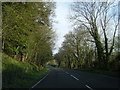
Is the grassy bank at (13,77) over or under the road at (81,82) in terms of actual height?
over

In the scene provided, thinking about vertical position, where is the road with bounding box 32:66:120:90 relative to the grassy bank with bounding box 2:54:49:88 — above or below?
below

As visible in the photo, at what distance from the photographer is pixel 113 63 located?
121 feet

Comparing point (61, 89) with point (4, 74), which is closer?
point (61, 89)

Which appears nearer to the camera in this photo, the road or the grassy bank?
the grassy bank

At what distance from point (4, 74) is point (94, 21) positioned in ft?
86.7

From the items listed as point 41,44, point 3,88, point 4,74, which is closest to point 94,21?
point 41,44

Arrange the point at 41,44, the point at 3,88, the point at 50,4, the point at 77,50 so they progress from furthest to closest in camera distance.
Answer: the point at 77,50 → the point at 41,44 → the point at 50,4 → the point at 3,88

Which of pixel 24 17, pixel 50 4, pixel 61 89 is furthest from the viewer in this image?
pixel 50 4

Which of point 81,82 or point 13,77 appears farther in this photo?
point 81,82

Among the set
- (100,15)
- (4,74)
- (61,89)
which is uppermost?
(100,15)

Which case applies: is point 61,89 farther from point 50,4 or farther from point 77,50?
point 77,50

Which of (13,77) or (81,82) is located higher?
(13,77)

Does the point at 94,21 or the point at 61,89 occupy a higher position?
the point at 94,21

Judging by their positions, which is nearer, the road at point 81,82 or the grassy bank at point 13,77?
the grassy bank at point 13,77
